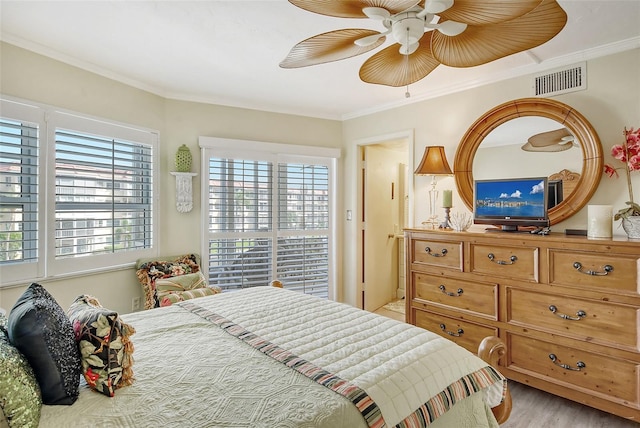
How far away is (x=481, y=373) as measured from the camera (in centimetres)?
158

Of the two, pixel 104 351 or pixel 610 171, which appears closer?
pixel 104 351

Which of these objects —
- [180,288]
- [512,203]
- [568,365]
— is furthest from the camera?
[180,288]

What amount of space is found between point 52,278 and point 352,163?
3206 millimetres

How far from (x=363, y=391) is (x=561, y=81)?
2791 millimetres

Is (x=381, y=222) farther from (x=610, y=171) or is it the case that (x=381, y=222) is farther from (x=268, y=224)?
(x=610, y=171)

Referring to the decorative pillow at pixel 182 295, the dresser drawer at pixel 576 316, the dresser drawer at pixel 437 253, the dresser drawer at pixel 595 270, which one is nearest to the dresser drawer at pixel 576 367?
the dresser drawer at pixel 576 316

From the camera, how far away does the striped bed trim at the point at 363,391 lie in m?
1.17

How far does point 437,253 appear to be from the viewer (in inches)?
116

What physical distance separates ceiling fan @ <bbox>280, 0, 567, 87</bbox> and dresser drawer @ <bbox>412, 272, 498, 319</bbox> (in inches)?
65.6

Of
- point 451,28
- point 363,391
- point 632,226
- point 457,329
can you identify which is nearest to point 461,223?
point 457,329

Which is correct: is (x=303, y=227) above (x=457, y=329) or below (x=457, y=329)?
above

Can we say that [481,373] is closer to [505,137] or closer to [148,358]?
[148,358]

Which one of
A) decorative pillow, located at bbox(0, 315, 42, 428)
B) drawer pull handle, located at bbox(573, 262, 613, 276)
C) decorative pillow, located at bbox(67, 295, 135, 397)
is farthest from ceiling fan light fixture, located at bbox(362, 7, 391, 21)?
drawer pull handle, located at bbox(573, 262, 613, 276)

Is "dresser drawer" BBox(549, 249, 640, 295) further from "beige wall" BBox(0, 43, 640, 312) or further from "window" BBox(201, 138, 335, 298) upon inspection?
"window" BBox(201, 138, 335, 298)
